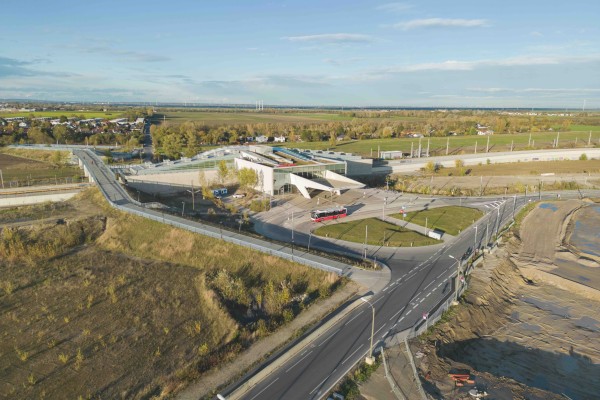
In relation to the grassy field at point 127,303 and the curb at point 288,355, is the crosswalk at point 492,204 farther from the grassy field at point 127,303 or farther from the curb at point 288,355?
the curb at point 288,355

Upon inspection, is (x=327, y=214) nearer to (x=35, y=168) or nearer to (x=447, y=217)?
(x=447, y=217)

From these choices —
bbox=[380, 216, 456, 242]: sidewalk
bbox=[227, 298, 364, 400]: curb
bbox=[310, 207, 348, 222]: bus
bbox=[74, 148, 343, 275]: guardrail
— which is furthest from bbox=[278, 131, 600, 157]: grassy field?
bbox=[227, 298, 364, 400]: curb

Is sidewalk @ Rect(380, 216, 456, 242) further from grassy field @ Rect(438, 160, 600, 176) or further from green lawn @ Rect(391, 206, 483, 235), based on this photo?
grassy field @ Rect(438, 160, 600, 176)

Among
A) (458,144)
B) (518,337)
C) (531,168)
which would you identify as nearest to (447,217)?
(518,337)

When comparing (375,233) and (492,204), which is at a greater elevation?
(492,204)

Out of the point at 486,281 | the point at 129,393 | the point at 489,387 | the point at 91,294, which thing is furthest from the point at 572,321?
the point at 91,294
